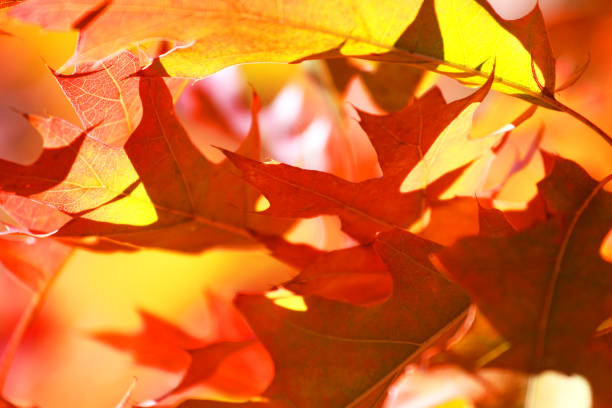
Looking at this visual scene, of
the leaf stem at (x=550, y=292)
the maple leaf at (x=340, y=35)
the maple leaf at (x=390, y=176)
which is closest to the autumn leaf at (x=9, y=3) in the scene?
the maple leaf at (x=340, y=35)

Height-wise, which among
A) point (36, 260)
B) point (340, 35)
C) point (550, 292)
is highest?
point (340, 35)

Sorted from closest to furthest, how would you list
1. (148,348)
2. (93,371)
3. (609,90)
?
1. (148,348)
2. (609,90)
3. (93,371)

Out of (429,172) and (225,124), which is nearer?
(429,172)

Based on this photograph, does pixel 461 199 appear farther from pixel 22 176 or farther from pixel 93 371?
pixel 93 371

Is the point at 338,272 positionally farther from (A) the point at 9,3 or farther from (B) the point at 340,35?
(A) the point at 9,3

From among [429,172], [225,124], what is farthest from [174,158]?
[225,124]

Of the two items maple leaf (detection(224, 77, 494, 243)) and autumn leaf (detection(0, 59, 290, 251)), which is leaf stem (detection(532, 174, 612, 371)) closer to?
maple leaf (detection(224, 77, 494, 243))

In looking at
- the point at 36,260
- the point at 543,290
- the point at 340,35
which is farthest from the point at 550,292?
the point at 36,260
